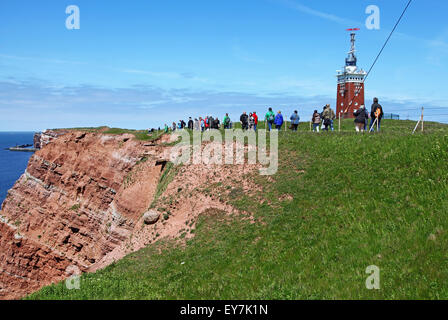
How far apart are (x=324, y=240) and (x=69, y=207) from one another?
126ft

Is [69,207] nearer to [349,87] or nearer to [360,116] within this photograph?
[360,116]

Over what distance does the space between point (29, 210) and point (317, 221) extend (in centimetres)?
4303

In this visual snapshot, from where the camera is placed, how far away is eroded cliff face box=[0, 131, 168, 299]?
3747 centimetres

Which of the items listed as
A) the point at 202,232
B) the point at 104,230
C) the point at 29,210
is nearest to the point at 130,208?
the point at 104,230

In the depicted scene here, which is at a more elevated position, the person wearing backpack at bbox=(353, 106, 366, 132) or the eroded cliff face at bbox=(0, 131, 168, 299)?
the person wearing backpack at bbox=(353, 106, 366, 132)

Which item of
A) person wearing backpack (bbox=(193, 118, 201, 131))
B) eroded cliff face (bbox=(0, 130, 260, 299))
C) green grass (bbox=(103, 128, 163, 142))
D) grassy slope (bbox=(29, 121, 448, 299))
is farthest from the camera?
person wearing backpack (bbox=(193, 118, 201, 131))

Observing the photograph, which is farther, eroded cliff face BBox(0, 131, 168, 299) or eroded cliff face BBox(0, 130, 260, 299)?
eroded cliff face BBox(0, 131, 168, 299)

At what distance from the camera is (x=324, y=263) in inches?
502

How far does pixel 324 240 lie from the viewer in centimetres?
1443

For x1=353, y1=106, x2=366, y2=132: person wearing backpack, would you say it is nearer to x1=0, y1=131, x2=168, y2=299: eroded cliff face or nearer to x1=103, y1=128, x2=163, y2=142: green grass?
x1=0, y1=131, x2=168, y2=299: eroded cliff face

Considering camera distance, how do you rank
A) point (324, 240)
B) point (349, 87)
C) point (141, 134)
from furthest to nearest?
point (349, 87) < point (141, 134) < point (324, 240)

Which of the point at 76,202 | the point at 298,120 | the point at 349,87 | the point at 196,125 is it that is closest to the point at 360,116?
the point at 298,120

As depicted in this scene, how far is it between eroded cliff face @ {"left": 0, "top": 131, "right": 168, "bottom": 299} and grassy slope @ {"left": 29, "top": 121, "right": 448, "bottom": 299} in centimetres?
1726

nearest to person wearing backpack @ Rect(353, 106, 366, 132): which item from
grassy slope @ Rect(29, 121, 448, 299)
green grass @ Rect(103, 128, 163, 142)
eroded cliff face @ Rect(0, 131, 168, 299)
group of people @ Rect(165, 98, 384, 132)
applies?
group of people @ Rect(165, 98, 384, 132)
